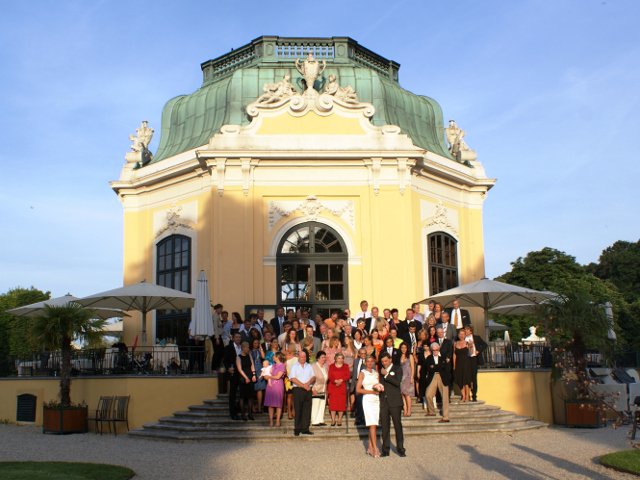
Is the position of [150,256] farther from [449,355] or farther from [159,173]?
[449,355]

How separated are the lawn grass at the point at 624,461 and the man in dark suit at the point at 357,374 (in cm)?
376

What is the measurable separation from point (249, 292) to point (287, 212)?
2.36 m

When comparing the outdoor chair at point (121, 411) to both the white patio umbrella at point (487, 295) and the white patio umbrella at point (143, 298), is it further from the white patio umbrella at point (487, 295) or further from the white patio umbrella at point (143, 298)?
the white patio umbrella at point (487, 295)

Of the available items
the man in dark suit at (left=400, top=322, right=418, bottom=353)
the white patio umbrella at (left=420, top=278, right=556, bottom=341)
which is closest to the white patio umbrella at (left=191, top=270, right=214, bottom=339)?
the man in dark suit at (left=400, top=322, right=418, bottom=353)

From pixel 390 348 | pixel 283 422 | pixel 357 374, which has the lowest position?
pixel 283 422

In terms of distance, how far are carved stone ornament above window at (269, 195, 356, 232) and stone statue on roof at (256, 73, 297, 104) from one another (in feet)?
9.07

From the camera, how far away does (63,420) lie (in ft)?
43.7

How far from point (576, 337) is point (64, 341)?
10.4 metres

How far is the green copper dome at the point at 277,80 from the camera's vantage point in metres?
19.0

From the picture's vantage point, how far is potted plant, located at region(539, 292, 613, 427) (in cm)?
1283

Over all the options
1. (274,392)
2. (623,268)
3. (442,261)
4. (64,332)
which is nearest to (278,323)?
(274,392)

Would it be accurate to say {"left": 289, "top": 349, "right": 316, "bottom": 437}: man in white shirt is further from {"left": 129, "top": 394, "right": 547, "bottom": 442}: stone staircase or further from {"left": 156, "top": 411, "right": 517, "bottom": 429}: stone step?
{"left": 156, "top": 411, "right": 517, "bottom": 429}: stone step

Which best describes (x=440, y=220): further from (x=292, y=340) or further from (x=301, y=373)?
(x=301, y=373)

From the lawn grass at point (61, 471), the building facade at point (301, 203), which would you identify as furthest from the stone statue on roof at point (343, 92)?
the lawn grass at point (61, 471)
